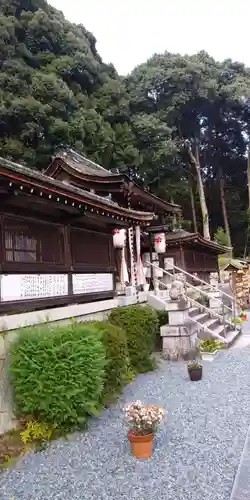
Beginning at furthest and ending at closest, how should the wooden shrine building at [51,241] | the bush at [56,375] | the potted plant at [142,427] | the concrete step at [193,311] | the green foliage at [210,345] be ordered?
1. the concrete step at [193,311]
2. the green foliage at [210,345]
3. the wooden shrine building at [51,241]
4. the bush at [56,375]
5. the potted plant at [142,427]

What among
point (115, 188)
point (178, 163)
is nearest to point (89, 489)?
point (115, 188)

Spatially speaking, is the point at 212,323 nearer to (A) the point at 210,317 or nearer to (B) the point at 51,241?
(A) the point at 210,317

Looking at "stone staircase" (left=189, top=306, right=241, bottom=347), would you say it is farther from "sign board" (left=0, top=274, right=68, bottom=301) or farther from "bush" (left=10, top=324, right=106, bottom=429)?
"bush" (left=10, top=324, right=106, bottom=429)

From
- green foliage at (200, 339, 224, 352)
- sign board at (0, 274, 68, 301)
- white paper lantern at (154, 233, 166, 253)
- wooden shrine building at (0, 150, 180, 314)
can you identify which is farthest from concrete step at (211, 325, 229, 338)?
sign board at (0, 274, 68, 301)

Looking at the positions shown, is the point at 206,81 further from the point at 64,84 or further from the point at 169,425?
the point at 169,425

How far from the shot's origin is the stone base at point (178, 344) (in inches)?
451

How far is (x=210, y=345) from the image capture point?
1233 cm

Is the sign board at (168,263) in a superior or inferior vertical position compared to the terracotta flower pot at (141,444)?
superior

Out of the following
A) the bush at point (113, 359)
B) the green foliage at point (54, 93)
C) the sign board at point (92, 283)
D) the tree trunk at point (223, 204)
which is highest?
the green foliage at point (54, 93)

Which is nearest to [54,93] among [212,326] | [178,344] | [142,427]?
[212,326]

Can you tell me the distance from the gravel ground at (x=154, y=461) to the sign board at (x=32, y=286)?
240cm

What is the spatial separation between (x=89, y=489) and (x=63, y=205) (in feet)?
16.2

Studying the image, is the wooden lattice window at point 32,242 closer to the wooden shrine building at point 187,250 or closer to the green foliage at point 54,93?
the wooden shrine building at point 187,250

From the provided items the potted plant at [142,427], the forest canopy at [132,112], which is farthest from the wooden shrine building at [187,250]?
the potted plant at [142,427]
